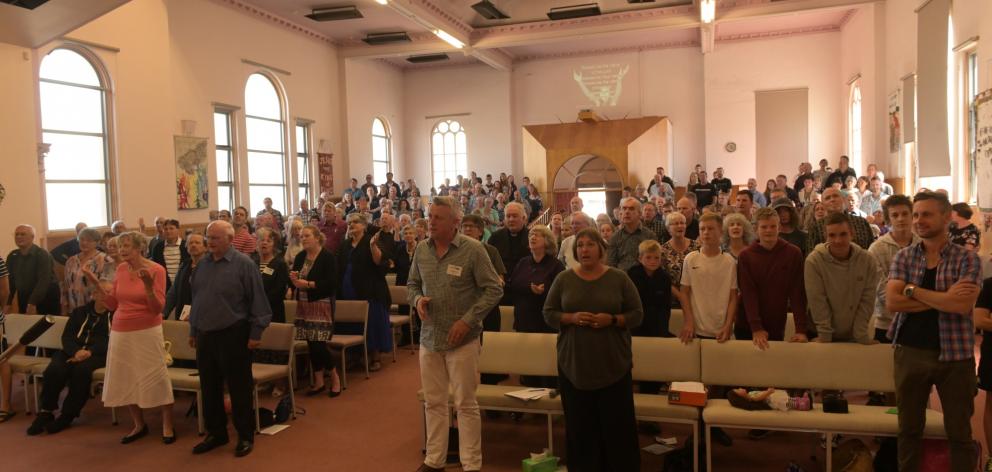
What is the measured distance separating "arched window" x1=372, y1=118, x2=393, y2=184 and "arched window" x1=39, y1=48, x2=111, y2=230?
29.2ft

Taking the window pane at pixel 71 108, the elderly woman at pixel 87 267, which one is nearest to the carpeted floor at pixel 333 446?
the elderly woman at pixel 87 267

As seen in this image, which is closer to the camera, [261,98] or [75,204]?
[75,204]

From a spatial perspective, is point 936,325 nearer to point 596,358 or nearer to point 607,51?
point 596,358

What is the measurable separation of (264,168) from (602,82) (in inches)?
378

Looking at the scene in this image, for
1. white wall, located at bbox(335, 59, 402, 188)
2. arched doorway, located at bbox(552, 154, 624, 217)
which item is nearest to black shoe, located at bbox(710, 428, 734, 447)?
arched doorway, located at bbox(552, 154, 624, 217)

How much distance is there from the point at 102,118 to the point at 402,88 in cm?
1082

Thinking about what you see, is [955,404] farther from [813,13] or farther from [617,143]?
[813,13]

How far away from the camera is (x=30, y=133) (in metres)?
9.45

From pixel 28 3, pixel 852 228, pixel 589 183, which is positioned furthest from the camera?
pixel 589 183

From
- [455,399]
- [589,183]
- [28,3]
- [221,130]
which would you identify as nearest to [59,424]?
[455,399]

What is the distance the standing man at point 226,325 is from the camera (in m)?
4.59

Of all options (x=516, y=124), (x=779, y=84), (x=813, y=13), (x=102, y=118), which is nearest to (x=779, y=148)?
(x=779, y=84)

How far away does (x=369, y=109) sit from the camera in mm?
19031

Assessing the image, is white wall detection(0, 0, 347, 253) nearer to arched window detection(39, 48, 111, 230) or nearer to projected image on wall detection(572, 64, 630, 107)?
arched window detection(39, 48, 111, 230)
